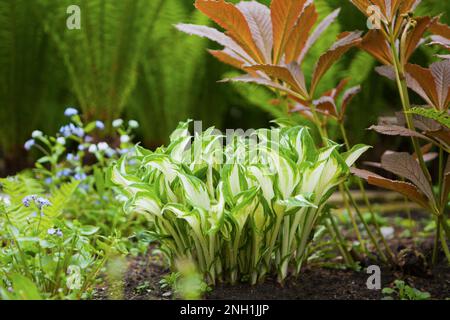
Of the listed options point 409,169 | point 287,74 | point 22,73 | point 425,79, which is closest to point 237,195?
point 287,74

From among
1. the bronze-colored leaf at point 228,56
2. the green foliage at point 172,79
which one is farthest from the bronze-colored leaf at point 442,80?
the green foliage at point 172,79

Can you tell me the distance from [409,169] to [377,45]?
0.41 metres

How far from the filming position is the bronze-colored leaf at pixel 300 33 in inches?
72.6

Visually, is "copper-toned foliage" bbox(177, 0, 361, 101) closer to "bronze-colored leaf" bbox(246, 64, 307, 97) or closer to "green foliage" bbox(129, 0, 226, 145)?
"bronze-colored leaf" bbox(246, 64, 307, 97)

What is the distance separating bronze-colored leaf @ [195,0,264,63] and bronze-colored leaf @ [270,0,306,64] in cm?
6

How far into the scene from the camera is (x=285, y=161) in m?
1.60

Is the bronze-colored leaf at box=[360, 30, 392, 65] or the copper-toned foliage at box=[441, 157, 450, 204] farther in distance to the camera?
the bronze-colored leaf at box=[360, 30, 392, 65]

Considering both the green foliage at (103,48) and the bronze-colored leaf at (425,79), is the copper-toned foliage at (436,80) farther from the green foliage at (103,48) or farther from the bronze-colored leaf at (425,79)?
the green foliage at (103,48)

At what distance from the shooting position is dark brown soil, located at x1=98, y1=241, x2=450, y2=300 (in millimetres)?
1687

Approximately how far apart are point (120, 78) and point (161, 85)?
1.14ft

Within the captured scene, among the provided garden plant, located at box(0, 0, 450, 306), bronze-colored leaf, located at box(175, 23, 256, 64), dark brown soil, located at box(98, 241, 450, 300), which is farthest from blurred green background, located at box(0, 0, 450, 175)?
dark brown soil, located at box(98, 241, 450, 300)

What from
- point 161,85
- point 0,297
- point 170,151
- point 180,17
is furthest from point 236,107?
point 0,297

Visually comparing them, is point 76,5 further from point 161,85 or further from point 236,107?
point 236,107

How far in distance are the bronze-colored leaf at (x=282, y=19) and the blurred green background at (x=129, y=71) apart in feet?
4.48
